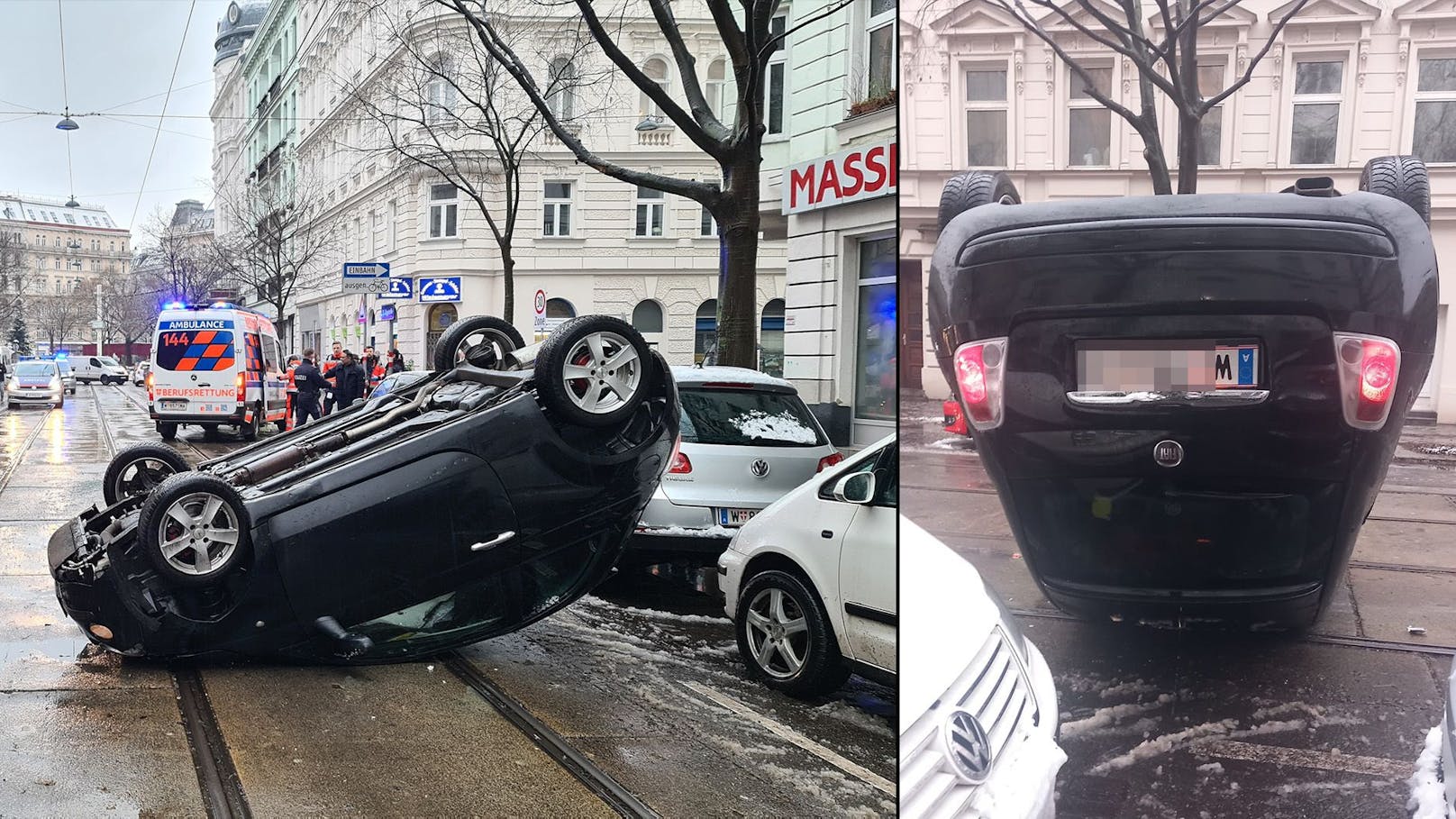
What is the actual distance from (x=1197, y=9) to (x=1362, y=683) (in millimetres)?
822

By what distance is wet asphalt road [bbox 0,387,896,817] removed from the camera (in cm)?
310

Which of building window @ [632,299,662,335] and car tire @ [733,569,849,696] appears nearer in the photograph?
car tire @ [733,569,849,696]

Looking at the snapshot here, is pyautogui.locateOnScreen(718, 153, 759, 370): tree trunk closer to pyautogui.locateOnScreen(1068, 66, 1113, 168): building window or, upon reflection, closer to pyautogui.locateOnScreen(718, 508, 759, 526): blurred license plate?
pyautogui.locateOnScreen(718, 508, 759, 526): blurred license plate

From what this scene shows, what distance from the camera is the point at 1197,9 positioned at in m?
1.30

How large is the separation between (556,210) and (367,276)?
1.20 m

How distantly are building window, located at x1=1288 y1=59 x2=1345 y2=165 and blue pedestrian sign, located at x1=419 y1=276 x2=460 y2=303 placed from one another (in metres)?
4.94

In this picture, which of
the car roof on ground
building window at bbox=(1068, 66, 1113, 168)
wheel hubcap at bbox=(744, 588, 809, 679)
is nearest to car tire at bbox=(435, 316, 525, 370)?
the car roof on ground

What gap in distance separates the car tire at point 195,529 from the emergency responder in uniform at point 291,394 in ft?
7.39

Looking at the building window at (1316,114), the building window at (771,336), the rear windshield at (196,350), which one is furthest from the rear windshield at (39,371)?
the building window at (1316,114)

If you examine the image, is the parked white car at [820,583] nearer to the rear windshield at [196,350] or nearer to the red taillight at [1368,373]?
the red taillight at [1368,373]

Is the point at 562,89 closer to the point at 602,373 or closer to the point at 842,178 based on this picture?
the point at 602,373

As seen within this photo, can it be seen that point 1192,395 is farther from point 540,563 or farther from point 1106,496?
point 540,563

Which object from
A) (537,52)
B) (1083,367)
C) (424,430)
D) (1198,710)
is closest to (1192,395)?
(1083,367)

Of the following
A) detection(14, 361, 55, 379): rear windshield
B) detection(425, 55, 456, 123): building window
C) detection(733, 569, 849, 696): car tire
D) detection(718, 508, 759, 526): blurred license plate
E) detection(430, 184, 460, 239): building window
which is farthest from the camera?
detection(14, 361, 55, 379): rear windshield
